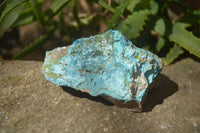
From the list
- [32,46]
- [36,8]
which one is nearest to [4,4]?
[36,8]

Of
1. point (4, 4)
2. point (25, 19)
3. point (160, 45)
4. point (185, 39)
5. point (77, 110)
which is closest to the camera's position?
point (77, 110)

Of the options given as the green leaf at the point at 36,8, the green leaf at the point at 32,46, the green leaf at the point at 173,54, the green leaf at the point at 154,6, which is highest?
the green leaf at the point at 36,8

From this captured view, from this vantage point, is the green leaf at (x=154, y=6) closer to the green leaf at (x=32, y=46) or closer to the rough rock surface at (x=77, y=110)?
the rough rock surface at (x=77, y=110)

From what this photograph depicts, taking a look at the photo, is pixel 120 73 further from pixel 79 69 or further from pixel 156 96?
pixel 156 96

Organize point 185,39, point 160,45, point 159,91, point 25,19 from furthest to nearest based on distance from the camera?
point 25,19
point 160,45
point 185,39
point 159,91

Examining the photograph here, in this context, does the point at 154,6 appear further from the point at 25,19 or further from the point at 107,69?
the point at 25,19

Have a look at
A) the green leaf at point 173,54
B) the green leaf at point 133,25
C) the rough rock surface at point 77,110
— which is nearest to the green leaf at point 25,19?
the rough rock surface at point 77,110

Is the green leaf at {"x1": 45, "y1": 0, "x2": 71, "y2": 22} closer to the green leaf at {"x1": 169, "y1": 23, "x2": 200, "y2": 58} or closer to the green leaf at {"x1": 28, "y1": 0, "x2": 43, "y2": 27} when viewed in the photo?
the green leaf at {"x1": 28, "y1": 0, "x2": 43, "y2": 27}

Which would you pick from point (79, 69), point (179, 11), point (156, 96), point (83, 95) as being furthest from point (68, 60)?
point (179, 11)
